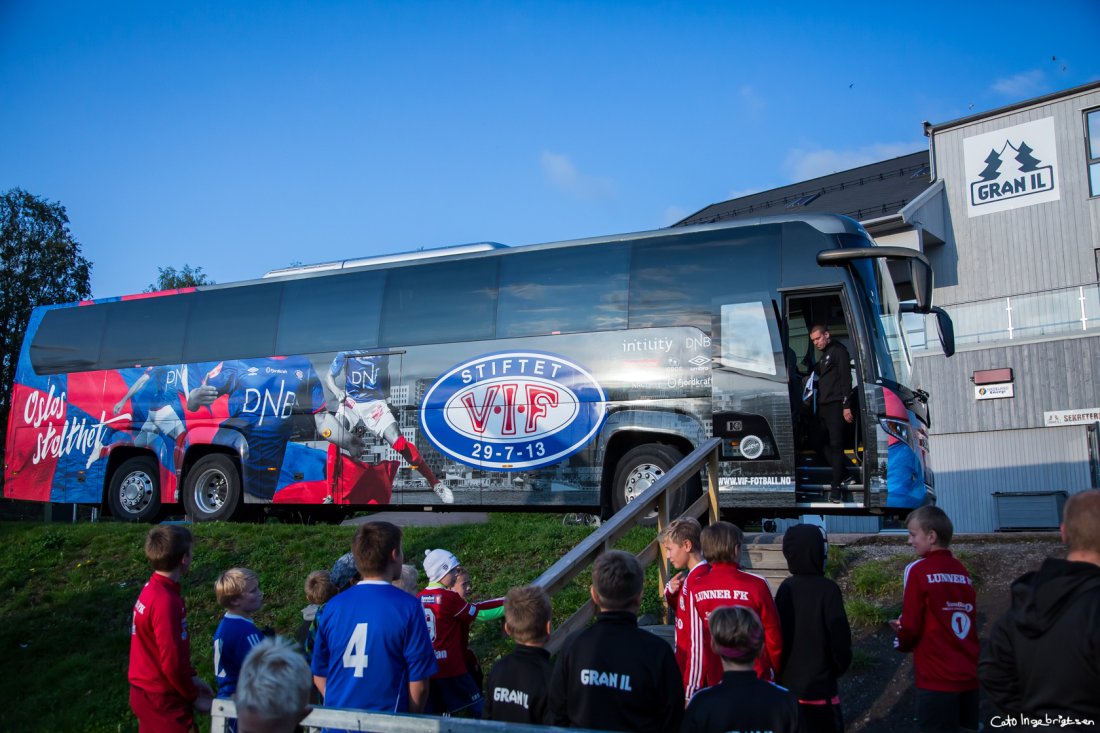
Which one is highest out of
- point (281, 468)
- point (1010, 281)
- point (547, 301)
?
point (1010, 281)

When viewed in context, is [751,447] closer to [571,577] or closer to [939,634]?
[571,577]

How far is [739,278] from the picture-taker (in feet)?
33.6

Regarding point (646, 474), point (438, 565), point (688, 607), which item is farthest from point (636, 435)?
point (688, 607)

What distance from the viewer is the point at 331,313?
12734 millimetres

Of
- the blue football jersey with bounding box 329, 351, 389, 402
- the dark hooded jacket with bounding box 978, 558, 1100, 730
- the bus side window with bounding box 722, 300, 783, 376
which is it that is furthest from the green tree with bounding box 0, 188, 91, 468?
the dark hooded jacket with bounding box 978, 558, 1100, 730

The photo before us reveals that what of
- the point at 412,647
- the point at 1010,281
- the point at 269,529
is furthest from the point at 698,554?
the point at 1010,281

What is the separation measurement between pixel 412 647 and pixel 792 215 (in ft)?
25.1

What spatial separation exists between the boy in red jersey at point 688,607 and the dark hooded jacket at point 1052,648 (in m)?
1.73

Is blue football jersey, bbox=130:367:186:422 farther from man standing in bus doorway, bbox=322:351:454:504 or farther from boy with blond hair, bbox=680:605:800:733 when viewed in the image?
boy with blond hair, bbox=680:605:800:733

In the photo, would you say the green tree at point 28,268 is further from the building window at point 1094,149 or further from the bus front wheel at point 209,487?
the building window at point 1094,149

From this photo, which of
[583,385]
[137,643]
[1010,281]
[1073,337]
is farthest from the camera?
[1010,281]

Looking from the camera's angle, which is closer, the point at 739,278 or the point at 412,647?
the point at 412,647

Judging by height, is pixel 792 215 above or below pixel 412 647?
above

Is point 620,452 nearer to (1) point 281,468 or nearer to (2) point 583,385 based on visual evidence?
(2) point 583,385
